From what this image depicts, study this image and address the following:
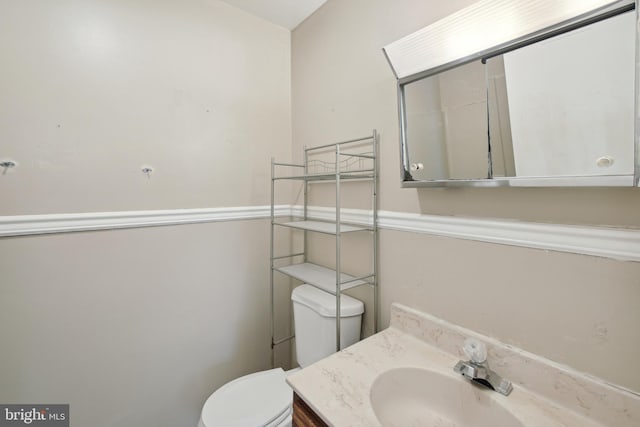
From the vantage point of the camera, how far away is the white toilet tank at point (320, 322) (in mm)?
1191

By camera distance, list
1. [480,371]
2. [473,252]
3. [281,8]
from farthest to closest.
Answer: [281,8] < [473,252] < [480,371]

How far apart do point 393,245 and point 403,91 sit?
0.61 metres

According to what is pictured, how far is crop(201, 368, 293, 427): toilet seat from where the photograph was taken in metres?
1.04

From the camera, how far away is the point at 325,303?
4.00ft

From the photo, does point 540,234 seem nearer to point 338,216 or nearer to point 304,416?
point 338,216

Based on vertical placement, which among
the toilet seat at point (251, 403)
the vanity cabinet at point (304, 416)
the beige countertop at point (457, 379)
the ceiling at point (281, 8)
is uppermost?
the ceiling at point (281, 8)

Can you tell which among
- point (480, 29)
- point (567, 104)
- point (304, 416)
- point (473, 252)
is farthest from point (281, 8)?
point (304, 416)

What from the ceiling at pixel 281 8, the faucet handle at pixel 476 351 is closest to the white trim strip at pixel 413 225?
the faucet handle at pixel 476 351

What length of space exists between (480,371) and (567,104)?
0.76 meters

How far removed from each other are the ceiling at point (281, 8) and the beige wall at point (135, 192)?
0.06 meters

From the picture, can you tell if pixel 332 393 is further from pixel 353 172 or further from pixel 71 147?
pixel 71 147
